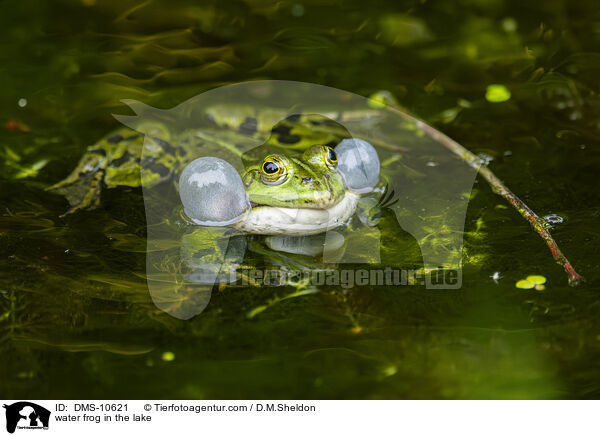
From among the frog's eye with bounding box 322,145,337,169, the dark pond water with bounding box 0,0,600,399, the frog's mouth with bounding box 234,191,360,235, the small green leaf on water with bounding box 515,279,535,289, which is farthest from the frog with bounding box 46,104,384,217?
the small green leaf on water with bounding box 515,279,535,289

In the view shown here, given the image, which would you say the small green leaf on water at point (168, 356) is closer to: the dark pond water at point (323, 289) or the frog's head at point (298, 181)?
the dark pond water at point (323, 289)

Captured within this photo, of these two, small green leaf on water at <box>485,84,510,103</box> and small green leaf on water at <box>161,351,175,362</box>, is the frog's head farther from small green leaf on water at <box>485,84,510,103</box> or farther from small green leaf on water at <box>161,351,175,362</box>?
small green leaf on water at <box>485,84,510,103</box>

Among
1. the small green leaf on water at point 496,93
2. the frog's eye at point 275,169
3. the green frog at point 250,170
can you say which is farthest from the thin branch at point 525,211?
the frog's eye at point 275,169

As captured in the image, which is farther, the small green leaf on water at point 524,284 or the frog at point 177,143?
the frog at point 177,143
